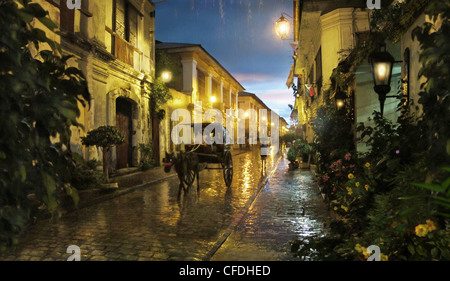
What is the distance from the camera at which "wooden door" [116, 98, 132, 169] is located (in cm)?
1475

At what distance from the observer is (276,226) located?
6.11m

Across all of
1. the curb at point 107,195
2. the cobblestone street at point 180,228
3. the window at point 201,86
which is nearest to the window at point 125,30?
the curb at point 107,195

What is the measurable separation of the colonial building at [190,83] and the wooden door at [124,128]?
272 cm

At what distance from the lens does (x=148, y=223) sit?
6.41 metres

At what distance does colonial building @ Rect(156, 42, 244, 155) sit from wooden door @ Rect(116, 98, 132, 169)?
8.93ft

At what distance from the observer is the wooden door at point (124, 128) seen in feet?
48.4

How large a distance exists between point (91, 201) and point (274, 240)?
17.1 feet

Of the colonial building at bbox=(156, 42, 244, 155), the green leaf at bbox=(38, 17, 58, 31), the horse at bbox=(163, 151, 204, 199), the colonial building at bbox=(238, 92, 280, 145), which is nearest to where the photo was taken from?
the green leaf at bbox=(38, 17, 58, 31)

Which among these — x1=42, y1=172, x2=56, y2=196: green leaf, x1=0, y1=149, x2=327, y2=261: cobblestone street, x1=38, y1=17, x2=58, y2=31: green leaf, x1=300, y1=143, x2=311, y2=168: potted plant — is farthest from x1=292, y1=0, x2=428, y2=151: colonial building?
x1=42, y1=172, x2=56, y2=196: green leaf

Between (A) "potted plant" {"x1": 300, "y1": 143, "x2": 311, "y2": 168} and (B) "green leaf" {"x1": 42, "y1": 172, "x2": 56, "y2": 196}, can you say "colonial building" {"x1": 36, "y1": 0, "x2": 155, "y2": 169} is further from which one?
(B) "green leaf" {"x1": 42, "y1": 172, "x2": 56, "y2": 196}

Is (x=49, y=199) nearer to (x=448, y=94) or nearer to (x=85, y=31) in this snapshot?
(x=448, y=94)

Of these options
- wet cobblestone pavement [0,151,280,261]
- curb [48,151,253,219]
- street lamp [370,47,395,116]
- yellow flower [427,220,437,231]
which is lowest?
wet cobblestone pavement [0,151,280,261]

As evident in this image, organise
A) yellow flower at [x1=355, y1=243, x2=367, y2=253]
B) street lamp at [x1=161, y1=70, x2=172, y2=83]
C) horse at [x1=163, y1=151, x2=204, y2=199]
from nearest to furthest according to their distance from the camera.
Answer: yellow flower at [x1=355, y1=243, x2=367, y2=253], horse at [x1=163, y1=151, x2=204, y2=199], street lamp at [x1=161, y1=70, x2=172, y2=83]

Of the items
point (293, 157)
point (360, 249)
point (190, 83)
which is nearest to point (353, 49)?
point (360, 249)
